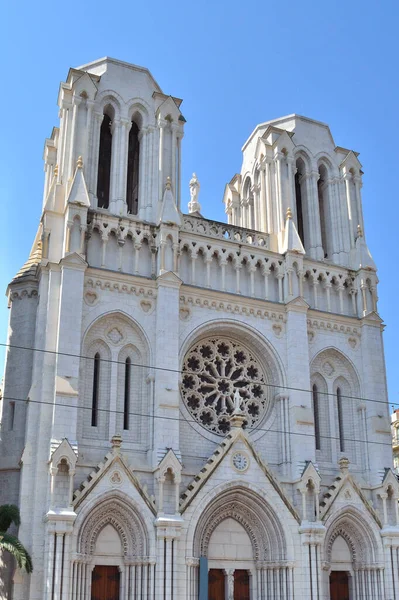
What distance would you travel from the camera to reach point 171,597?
24.8 meters

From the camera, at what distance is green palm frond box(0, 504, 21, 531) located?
24312mm

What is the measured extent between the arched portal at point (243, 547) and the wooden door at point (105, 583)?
3140 millimetres

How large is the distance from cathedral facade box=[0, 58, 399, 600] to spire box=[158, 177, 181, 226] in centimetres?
9

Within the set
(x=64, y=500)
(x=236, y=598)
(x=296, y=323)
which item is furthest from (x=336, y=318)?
(x=64, y=500)

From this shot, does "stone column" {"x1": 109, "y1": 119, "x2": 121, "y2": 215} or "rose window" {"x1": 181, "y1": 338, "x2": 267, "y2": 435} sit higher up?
"stone column" {"x1": 109, "y1": 119, "x2": 121, "y2": 215}

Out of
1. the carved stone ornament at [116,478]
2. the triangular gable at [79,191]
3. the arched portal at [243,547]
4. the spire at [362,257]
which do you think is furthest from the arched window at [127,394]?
the spire at [362,257]

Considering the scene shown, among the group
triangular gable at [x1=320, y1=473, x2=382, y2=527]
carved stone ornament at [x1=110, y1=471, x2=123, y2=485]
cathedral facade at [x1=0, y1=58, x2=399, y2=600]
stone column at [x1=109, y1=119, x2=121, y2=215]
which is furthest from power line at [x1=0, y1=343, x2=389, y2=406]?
stone column at [x1=109, y1=119, x2=121, y2=215]

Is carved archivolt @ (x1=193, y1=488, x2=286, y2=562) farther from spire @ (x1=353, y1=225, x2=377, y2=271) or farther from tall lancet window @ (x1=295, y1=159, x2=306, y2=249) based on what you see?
tall lancet window @ (x1=295, y1=159, x2=306, y2=249)

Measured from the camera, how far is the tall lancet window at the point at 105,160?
33250 mm

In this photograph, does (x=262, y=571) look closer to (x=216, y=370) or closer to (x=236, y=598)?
(x=236, y=598)

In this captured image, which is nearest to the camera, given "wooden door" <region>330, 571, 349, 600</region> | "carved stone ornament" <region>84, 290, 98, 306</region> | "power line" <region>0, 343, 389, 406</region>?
"power line" <region>0, 343, 389, 406</region>

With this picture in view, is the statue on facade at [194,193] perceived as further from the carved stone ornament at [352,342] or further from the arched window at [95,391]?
the arched window at [95,391]

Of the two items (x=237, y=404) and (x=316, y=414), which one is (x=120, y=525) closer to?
(x=237, y=404)

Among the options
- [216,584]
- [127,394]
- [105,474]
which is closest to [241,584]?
[216,584]
